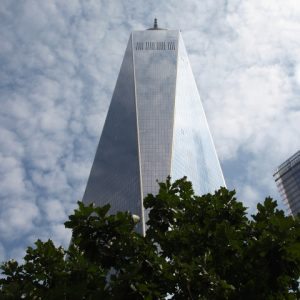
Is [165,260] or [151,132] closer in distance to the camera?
[165,260]

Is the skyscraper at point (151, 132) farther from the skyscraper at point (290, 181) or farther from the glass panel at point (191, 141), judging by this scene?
the skyscraper at point (290, 181)

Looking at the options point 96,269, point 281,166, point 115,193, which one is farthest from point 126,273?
point 281,166

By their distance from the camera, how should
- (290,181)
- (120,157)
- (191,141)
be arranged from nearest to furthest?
(120,157) → (191,141) → (290,181)

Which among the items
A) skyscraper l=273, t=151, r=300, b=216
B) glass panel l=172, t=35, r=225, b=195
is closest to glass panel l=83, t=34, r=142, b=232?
glass panel l=172, t=35, r=225, b=195

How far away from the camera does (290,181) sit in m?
157

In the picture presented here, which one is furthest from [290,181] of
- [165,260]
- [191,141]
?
[165,260]

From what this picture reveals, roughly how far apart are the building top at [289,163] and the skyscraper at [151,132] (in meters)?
36.2

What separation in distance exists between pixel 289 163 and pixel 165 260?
154 metres

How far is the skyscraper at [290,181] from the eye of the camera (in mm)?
152750

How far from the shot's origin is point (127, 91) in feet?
421

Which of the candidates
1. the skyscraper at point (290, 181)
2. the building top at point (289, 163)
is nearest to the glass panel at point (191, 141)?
the skyscraper at point (290, 181)

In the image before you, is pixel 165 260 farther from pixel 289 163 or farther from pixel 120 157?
pixel 289 163

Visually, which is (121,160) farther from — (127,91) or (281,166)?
(281,166)

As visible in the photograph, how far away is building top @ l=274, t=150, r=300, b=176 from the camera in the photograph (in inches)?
6166
